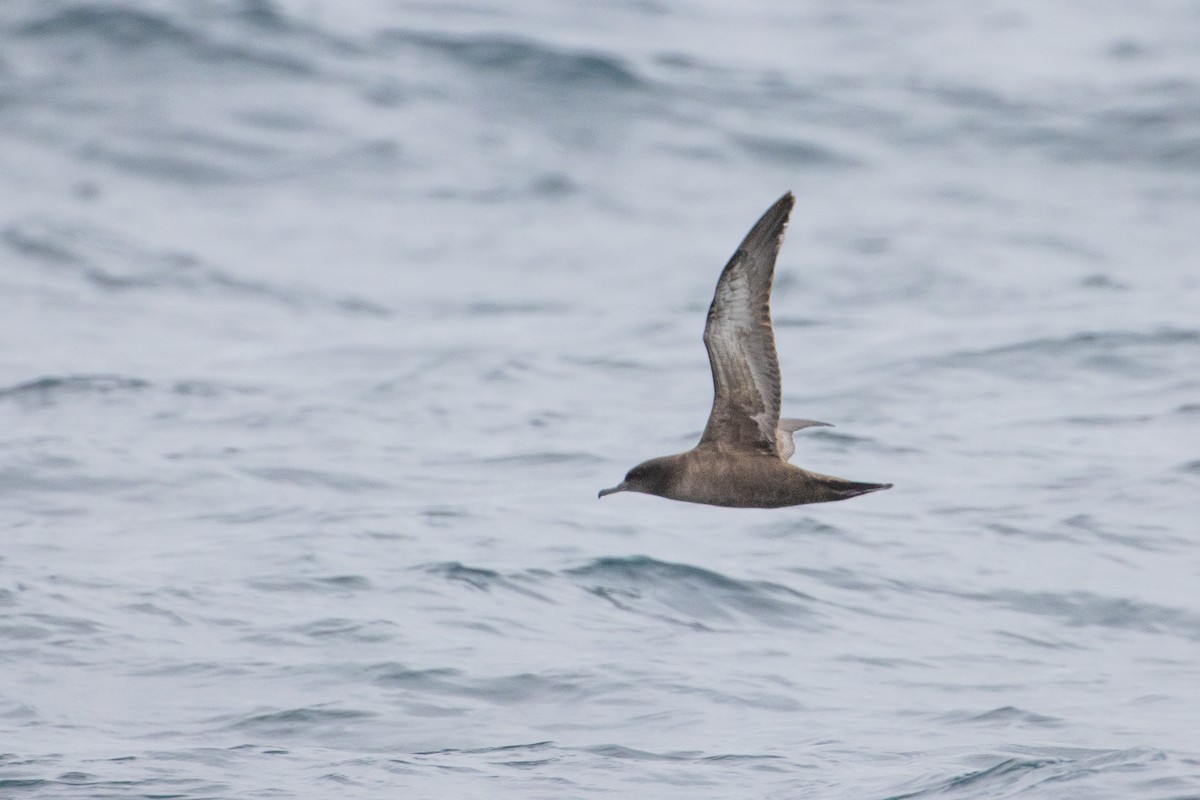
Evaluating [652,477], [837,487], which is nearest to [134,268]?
[652,477]

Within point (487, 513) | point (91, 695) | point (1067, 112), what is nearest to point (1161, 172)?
point (1067, 112)

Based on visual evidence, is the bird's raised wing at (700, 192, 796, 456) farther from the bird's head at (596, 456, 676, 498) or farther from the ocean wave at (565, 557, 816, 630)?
the ocean wave at (565, 557, 816, 630)

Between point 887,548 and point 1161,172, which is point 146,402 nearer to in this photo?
point 887,548

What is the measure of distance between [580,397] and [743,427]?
23.1ft

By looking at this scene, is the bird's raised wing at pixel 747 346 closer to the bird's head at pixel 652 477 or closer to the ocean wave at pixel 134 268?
the bird's head at pixel 652 477

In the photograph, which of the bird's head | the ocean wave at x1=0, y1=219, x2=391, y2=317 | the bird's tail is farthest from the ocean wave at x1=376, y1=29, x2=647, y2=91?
the bird's tail

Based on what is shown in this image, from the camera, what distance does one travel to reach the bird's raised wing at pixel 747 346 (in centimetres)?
696

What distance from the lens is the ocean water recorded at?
8.76 meters

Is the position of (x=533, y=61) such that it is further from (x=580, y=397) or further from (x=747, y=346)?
(x=747, y=346)

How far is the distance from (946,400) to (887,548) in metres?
3.14

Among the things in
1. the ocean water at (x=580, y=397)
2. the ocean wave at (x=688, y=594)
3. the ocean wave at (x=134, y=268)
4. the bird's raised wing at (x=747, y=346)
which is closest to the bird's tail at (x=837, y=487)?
the bird's raised wing at (x=747, y=346)

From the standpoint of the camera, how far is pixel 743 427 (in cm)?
743

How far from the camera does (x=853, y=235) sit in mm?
18953

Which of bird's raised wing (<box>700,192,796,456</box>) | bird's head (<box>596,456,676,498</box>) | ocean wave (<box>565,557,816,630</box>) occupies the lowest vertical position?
ocean wave (<box>565,557,816,630</box>)
